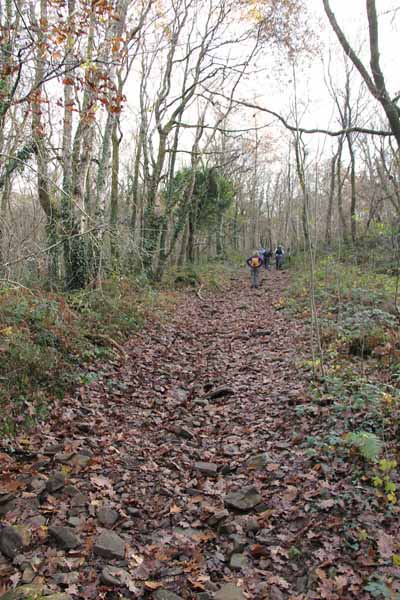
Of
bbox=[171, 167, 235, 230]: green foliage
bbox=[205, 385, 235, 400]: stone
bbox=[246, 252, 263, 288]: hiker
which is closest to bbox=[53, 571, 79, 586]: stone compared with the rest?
bbox=[205, 385, 235, 400]: stone

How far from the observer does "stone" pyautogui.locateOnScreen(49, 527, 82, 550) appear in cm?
337

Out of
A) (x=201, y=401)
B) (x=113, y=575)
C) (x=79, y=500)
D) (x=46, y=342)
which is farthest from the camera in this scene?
(x=46, y=342)

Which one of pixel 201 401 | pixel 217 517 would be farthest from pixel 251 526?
pixel 201 401

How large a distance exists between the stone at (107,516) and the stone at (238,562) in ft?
3.68

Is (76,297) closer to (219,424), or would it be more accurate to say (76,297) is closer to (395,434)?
(219,424)

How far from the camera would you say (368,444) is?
405cm

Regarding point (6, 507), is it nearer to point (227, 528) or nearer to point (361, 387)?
point (227, 528)

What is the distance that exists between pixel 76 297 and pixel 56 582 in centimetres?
635

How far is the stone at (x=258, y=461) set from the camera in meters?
4.60

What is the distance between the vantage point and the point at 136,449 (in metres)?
5.04

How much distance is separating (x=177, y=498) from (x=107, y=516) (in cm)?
74

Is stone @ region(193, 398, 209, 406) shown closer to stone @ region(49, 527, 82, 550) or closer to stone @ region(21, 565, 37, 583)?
stone @ region(49, 527, 82, 550)

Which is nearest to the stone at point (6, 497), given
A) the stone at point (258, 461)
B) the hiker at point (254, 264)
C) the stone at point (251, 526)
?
the stone at point (251, 526)

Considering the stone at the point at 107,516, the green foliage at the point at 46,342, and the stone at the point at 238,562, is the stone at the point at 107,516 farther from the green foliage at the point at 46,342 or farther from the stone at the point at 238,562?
the green foliage at the point at 46,342
